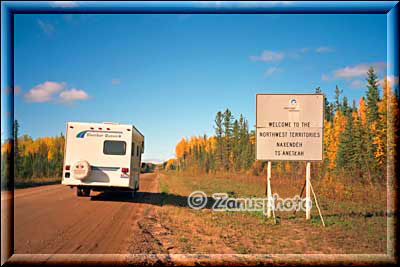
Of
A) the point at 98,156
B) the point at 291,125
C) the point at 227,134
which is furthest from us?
the point at 227,134

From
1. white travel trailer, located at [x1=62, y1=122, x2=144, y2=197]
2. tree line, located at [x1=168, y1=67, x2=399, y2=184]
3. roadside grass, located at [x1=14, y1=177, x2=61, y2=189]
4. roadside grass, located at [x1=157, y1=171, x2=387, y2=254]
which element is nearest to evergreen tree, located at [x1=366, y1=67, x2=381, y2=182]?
tree line, located at [x1=168, y1=67, x2=399, y2=184]

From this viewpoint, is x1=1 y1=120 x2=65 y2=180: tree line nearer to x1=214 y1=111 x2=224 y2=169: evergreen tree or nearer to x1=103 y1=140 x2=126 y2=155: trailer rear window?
x1=103 y1=140 x2=126 y2=155: trailer rear window

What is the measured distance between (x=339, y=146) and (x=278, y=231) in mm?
22723

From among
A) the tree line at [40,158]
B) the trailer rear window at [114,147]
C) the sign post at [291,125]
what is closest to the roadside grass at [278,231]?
the sign post at [291,125]

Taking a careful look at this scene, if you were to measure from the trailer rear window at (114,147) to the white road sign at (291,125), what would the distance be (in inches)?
207

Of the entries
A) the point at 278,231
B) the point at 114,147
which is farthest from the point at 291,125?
the point at 114,147

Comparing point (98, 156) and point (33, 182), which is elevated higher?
point (98, 156)

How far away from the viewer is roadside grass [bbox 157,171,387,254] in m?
7.11

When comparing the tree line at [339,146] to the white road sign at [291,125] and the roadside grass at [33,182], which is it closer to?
the white road sign at [291,125]

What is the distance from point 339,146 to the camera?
28.9m

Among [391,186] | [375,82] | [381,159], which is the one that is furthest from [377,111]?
[391,186]

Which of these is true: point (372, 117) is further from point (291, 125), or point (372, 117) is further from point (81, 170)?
point (81, 170)

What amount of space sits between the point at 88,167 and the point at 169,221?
3.87 metres

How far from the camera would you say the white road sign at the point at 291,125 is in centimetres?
1010
